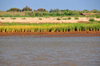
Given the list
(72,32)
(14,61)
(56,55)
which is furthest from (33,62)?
(72,32)

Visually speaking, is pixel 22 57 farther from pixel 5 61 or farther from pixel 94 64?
pixel 94 64

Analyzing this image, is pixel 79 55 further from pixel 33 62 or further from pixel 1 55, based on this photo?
pixel 1 55

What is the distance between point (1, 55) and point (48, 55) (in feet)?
6.86

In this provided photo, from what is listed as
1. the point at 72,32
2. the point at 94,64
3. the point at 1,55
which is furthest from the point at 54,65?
the point at 72,32

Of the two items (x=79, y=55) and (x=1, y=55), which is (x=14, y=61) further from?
(x=79, y=55)

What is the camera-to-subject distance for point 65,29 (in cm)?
2053

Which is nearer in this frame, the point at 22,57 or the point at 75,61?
the point at 75,61

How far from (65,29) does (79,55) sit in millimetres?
10924

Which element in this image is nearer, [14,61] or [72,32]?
[14,61]

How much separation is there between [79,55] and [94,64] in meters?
1.59

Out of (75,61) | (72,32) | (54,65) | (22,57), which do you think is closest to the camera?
(54,65)

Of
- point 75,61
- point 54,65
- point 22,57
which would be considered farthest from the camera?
point 22,57

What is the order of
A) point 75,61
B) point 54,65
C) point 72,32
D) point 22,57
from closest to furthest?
point 54,65 → point 75,61 → point 22,57 → point 72,32

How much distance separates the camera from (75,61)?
28.2 ft
